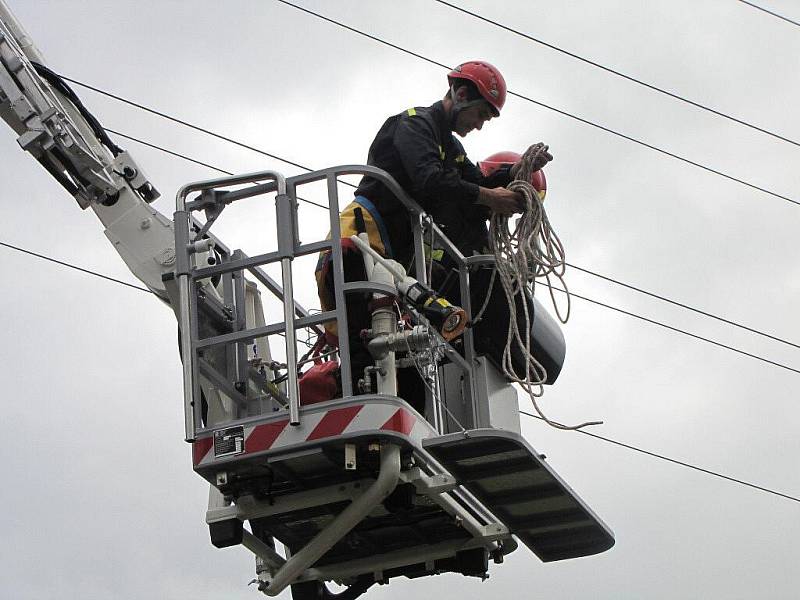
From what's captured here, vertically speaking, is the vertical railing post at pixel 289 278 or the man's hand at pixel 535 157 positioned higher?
the man's hand at pixel 535 157

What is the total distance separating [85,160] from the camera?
1154 cm

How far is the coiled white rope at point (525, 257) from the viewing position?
35.8 feet

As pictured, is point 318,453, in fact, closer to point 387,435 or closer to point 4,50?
point 387,435

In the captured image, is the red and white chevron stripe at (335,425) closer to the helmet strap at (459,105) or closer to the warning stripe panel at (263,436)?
the warning stripe panel at (263,436)

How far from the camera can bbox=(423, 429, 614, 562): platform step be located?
9.80 meters

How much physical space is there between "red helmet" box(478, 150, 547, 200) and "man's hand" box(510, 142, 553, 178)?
11 cm

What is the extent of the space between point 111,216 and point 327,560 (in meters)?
2.87

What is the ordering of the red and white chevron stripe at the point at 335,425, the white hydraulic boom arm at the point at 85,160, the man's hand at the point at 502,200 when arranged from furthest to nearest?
the white hydraulic boom arm at the point at 85,160 < the man's hand at the point at 502,200 < the red and white chevron stripe at the point at 335,425

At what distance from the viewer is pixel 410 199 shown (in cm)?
1051

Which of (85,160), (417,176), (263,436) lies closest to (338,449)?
(263,436)

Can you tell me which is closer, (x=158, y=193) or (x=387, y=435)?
(x=387, y=435)

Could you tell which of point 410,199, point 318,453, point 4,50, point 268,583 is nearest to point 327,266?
point 410,199

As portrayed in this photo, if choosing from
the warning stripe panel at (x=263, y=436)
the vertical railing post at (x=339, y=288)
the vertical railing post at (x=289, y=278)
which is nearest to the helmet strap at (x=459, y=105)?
the vertical railing post at (x=339, y=288)

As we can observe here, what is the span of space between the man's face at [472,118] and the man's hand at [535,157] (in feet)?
1.21
